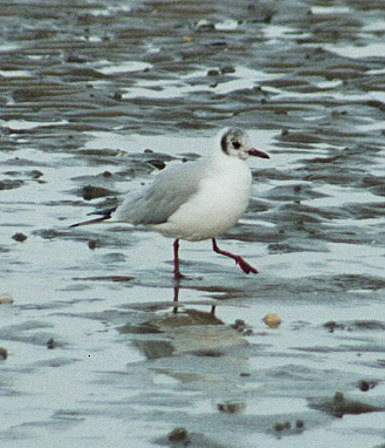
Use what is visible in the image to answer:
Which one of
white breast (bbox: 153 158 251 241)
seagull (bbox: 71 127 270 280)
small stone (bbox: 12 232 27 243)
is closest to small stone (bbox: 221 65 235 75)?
small stone (bbox: 12 232 27 243)

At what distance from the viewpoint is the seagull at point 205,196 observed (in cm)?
937

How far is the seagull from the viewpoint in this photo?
9367 millimetres

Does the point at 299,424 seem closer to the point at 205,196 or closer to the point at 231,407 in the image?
the point at 231,407

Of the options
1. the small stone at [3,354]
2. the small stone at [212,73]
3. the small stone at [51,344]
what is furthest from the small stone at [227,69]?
the small stone at [3,354]

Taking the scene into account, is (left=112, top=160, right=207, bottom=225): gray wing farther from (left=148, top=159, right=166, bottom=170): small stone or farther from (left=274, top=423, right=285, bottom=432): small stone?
(left=274, top=423, right=285, bottom=432): small stone

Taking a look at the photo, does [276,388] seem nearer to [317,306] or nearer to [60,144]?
[317,306]

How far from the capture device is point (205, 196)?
9.37m

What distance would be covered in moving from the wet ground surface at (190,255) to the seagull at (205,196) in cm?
31

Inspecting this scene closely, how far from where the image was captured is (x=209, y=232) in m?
9.52

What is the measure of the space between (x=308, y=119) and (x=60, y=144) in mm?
2951

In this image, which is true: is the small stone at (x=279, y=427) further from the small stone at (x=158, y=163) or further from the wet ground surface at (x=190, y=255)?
the small stone at (x=158, y=163)

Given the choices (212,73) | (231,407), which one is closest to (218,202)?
(231,407)

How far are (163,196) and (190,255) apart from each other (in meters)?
0.76

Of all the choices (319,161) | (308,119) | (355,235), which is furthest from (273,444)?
(308,119)
